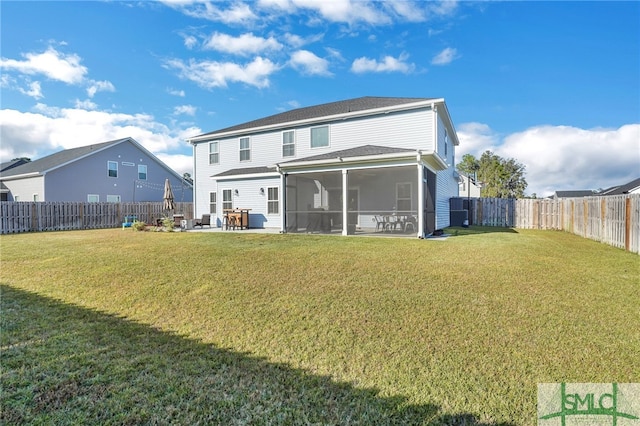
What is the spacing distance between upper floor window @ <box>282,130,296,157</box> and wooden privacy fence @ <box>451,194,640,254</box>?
10.1 meters

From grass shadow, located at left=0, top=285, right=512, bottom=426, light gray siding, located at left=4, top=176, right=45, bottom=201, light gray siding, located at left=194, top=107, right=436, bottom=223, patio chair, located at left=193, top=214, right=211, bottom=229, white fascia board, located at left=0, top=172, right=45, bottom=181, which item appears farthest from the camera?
light gray siding, located at left=4, top=176, right=45, bottom=201

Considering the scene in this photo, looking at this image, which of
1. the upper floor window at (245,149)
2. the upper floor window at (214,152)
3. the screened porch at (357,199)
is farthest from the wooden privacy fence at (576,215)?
the upper floor window at (214,152)

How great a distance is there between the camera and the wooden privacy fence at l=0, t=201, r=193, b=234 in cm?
1538

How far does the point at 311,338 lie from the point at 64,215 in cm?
1964

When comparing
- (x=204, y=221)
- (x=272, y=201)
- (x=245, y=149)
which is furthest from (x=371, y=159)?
(x=204, y=221)

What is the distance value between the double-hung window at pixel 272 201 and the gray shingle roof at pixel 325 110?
374cm

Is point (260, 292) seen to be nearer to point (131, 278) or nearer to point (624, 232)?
point (131, 278)

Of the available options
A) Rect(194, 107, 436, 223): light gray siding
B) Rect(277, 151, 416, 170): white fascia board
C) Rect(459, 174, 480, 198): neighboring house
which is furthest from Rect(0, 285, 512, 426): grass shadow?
Rect(459, 174, 480, 198): neighboring house

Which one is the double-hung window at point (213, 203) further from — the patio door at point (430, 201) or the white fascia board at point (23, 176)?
the white fascia board at point (23, 176)

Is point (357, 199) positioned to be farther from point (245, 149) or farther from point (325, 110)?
point (245, 149)

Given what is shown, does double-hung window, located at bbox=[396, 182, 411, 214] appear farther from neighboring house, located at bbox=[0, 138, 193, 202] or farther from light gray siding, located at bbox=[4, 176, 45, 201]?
light gray siding, located at bbox=[4, 176, 45, 201]

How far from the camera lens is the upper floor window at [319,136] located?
619 inches

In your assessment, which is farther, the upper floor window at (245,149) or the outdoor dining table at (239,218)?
the upper floor window at (245,149)

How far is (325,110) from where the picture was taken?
16.8 meters
